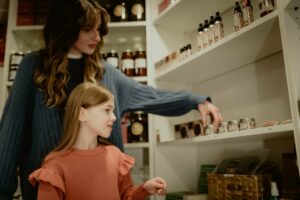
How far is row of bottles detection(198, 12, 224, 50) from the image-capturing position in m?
1.30

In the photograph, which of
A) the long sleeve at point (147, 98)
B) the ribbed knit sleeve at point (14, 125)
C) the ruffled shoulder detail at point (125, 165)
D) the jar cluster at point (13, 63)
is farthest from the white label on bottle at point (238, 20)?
the jar cluster at point (13, 63)

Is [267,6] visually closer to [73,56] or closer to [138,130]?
[73,56]

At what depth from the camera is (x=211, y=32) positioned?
1.34m

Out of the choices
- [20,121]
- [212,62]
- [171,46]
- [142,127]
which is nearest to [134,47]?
[171,46]

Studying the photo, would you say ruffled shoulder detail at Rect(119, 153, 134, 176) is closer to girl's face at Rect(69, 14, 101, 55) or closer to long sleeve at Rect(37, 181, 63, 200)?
long sleeve at Rect(37, 181, 63, 200)

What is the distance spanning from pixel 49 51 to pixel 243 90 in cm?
94

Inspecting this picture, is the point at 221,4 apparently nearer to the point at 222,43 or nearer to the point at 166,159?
the point at 222,43

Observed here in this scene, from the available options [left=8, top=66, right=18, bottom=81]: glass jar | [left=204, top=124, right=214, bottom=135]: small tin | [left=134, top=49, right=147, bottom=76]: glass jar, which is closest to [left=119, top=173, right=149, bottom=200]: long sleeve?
[left=204, top=124, right=214, bottom=135]: small tin

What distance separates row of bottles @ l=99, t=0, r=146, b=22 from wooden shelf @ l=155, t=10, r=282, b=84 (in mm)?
432

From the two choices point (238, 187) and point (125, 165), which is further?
point (238, 187)

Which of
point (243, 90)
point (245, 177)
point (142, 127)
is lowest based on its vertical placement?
point (245, 177)

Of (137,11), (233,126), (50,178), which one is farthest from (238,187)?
(137,11)

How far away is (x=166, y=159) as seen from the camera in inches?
65.3

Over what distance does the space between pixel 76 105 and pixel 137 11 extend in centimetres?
106
